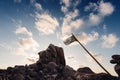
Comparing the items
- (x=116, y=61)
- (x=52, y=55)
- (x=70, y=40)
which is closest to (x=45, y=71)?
(x=52, y=55)

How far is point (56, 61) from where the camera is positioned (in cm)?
6100

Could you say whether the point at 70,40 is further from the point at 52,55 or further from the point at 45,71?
the point at 52,55

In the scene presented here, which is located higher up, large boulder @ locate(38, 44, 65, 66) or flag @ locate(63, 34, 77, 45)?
large boulder @ locate(38, 44, 65, 66)

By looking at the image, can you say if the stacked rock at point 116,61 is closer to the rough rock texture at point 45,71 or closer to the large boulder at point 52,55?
the rough rock texture at point 45,71

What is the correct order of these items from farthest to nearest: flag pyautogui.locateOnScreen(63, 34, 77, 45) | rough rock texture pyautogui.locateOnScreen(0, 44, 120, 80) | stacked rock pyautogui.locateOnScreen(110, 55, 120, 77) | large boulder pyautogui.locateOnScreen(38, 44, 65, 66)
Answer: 1. large boulder pyautogui.locateOnScreen(38, 44, 65, 66)
2. rough rock texture pyautogui.locateOnScreen(0, 44, 120, 80)
3. stacked rock pyautogui.locateOnScreen(110, 55, 120, 77)
4. flag pyautogui.locateOnScreen(63, 34, 77, 45)

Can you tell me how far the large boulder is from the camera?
193 feet

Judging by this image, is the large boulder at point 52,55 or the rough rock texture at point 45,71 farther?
the large boulder at point 52,55

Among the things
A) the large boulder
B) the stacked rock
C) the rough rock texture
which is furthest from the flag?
the large boulder

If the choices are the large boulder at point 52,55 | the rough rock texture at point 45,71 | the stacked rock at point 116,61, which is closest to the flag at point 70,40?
the rough rock texture at point 45,71

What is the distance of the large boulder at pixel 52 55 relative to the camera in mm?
58975

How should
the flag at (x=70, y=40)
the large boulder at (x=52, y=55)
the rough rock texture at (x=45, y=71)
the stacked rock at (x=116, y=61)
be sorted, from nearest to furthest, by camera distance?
the flag at (x=70, y=40) < the stacked rock at (x=116, y=61) < the rough rock texture at (x=45, y=71) < the large boulder at (x=52, y=55)

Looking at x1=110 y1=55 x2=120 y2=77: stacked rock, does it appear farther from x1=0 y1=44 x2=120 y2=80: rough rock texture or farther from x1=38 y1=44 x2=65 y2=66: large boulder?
x1=38 y1=44 x2=65 y2=66: large boulder

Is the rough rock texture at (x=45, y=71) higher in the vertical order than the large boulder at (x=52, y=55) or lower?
lower

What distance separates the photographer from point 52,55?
61.0 m
